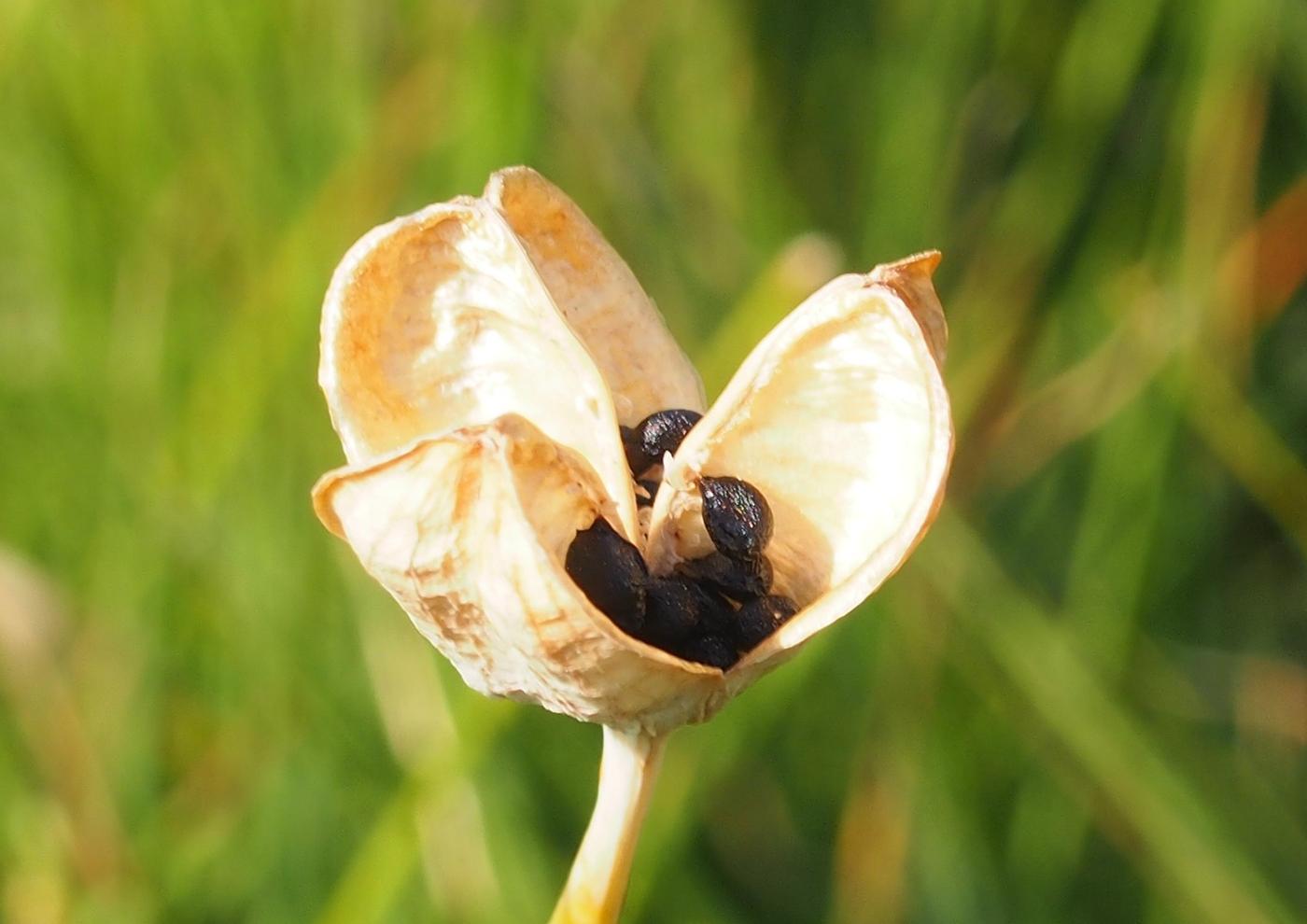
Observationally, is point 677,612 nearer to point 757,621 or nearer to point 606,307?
point 757,621

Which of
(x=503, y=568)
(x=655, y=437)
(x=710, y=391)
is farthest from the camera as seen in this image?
(x=710, y=391)

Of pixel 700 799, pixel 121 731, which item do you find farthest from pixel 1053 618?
pixel 121 731

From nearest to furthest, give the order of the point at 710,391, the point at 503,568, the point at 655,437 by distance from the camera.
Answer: the point at 503,568, the point at 655,437, the point at 710,391

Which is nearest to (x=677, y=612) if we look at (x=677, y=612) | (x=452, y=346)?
(x=677, y=612)

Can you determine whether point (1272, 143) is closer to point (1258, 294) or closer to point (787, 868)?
point (1258, 294)

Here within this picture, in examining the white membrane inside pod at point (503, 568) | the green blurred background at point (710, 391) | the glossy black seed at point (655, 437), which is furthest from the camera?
the green blurred background at point (710, 391)

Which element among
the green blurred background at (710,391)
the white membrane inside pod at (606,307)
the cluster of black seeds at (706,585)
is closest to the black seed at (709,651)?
the cluster of black seeds at (706,585)

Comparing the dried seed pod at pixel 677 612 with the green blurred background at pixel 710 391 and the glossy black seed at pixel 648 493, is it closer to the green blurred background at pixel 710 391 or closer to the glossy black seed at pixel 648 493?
the glossy black seed at pixel 648 493
